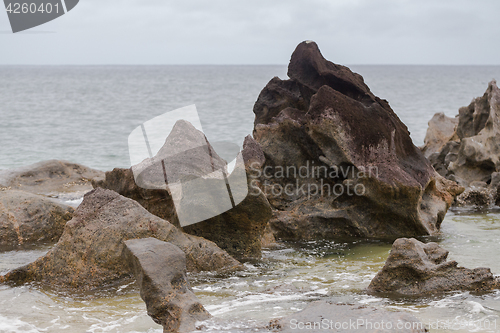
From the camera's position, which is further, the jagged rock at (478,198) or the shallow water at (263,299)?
the jagged rock at (478,198)

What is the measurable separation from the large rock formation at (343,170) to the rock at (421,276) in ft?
6.26

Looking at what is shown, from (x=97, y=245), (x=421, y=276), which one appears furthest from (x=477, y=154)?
(x=97, y=245)

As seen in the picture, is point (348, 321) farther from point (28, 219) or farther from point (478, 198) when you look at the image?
point (478, 198)

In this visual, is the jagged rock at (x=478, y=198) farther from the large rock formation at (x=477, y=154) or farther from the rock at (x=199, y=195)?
the rock at (x=199, y=195)

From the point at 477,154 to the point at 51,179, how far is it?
8.07 metres

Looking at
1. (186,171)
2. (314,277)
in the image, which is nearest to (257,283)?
(314,277)

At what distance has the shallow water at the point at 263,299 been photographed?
3.32 meters

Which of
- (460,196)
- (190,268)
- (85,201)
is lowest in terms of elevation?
(460,196)

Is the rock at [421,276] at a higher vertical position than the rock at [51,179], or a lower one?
lower

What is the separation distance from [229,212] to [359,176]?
5.78 feet

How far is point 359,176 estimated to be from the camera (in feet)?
19.1

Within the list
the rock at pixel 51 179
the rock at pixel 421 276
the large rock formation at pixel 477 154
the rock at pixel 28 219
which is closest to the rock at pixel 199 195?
the rock at pixel 28 219

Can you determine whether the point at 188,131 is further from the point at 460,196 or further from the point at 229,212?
the point at 460,196

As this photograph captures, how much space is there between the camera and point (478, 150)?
330 inches
